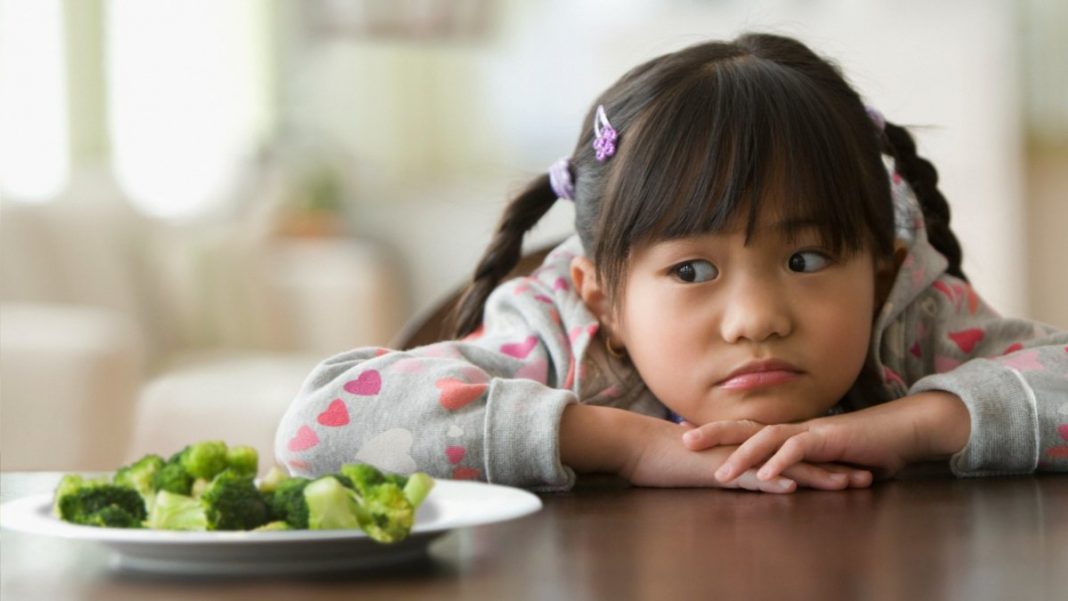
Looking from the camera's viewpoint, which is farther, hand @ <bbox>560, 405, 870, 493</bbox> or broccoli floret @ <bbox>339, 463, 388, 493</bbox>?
hand @ <bbox>560, 405, 870, 493</bbox>

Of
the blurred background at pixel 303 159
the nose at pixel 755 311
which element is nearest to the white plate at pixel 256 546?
the nose at pixel 755 311

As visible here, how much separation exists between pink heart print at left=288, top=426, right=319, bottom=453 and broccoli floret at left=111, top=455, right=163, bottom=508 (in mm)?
305

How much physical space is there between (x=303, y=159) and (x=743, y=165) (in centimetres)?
411

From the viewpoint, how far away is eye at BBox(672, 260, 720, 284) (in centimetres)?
106

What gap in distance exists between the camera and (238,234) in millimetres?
4090

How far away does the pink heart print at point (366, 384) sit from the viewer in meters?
1.03

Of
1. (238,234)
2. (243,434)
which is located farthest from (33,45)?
(243,434)

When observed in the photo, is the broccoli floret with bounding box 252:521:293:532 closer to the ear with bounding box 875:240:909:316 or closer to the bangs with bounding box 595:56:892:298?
the bangs with bounding box 595:56:892:298

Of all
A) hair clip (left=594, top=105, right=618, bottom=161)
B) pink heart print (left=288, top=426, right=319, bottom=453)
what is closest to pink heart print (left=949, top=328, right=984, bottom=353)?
hair clip (left=594, top=105, right=618, bottom=161)

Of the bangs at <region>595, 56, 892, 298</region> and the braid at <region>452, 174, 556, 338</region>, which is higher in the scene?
the bangs at <region>595, 56, 892, 298</region>

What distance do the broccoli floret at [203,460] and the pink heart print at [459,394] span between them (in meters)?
0.31

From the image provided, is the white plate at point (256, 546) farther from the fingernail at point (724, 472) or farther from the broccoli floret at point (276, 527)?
the fingernail at point (724, 472)

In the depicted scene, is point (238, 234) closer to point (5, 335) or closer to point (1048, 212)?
point (5, 335)

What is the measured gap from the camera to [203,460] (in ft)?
2.28
